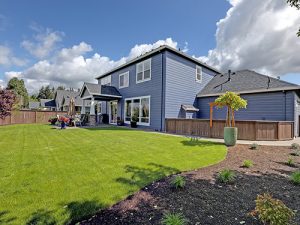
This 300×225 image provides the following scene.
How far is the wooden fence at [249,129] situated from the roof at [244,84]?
2872 mm

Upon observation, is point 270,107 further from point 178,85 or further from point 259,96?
point 178,85

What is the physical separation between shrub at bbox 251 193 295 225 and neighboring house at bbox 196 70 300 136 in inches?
487

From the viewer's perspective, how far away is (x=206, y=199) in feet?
11.1

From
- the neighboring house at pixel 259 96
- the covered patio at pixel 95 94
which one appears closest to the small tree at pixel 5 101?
the covered patio at pixel 95 94

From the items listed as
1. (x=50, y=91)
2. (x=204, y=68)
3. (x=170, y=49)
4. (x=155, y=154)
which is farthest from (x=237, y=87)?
(x=50, y=91)

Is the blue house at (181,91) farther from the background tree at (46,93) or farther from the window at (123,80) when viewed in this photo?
the background tree at (46,93)

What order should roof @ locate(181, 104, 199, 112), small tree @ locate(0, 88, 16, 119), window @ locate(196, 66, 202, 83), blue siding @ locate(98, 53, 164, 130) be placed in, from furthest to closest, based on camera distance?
window @ locate(196, 66, 202, 83)
roof @ locate(181, 104, 199, 112)
blue siding @ locate(98, 53, 164, 130)
small tree @ locate(0, 88, 16, 119)

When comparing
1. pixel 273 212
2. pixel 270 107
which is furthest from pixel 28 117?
pixel 273 212

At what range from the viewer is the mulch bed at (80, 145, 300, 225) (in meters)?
2.77

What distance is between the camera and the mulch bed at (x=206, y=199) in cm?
277

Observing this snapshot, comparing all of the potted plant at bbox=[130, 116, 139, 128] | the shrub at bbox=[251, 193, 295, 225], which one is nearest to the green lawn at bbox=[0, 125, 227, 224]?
the shrub at bbox=[251, 193, 295, 225]

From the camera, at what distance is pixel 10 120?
73.2 feet

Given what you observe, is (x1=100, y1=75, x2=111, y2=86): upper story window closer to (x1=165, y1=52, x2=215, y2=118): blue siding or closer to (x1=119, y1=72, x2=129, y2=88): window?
(x1=119, y1=72, x2=129, y2=88): window

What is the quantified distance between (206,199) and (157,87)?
12.4 m
